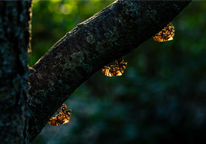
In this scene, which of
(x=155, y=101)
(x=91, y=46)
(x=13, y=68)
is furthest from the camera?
(x=155, y=101)

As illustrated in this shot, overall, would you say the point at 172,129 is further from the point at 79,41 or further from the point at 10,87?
the point at 10,87

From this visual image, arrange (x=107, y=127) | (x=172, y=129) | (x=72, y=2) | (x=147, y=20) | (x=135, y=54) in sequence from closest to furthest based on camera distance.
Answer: (x=147, y=20) < (x=172, y=129) < (x=107, y=127) < (x=135, y=54) < (x=72, y=2)

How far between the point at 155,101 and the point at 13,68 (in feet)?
6.97

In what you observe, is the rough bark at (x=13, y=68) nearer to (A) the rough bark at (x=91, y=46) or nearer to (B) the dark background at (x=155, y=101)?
(A) the rough bark at (x=91, y=46)

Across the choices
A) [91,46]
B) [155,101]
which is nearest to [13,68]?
[91,46]

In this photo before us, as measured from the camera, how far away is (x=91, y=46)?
0.73m

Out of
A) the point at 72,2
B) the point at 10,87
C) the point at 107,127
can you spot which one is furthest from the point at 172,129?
the point at 72,2

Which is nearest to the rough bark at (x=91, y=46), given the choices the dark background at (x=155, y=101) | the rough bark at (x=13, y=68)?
the rough bark at (x=13, y=68)

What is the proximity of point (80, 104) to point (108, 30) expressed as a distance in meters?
2.38

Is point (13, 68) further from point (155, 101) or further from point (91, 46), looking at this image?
point (155, 101)

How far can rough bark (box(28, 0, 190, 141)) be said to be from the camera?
0.71 m

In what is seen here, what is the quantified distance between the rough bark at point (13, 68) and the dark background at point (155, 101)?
1.48 meters

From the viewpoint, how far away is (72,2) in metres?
3.72

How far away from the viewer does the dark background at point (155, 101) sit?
2.31 m
